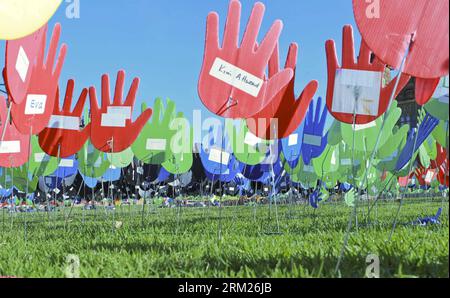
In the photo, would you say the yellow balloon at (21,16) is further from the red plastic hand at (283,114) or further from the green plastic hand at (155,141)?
the green plastic hand at (155,141)

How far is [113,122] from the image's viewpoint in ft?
17.5

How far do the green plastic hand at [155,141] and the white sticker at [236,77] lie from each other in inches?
116

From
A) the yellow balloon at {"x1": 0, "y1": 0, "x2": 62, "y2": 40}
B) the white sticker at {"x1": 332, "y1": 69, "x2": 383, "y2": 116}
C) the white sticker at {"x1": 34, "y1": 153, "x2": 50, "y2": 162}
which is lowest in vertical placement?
the white sticker at {"x1": 34, "y1": 153, "x2": 50, "y2": 162}

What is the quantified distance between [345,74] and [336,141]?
354 cm

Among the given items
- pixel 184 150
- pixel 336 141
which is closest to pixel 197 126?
pixel 184 150

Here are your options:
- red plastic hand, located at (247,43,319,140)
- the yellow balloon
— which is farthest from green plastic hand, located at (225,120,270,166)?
the yellow balloon

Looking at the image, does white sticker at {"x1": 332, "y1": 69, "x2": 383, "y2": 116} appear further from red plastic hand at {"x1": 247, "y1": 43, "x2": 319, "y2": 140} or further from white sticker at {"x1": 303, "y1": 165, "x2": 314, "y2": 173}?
white sticker at {"x1": 303, "y1": 165, "x2": 314, "y2": 173}

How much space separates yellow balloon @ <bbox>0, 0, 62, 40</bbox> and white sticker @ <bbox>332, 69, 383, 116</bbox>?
1893mm

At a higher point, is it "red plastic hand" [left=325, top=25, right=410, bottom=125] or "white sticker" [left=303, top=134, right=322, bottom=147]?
"red plastic hand" [left=325, top=25, right=410, bottom=125]

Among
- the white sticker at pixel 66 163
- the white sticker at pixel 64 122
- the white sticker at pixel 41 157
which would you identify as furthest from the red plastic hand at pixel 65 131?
the white sticker at pixel 41 157

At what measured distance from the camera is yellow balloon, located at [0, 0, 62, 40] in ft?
8.36

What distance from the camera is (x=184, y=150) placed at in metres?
7.77
